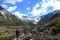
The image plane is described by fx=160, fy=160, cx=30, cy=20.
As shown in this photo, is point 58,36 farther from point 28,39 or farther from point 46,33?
point 28,39

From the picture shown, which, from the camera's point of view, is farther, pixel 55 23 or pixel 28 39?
pixel 28 39

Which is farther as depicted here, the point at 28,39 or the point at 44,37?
the point at 28,39

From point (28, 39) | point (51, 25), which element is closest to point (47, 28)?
point (51, 25)

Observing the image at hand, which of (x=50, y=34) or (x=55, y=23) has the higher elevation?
(x=55, y=23)

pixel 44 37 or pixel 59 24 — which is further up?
pixel 59 24

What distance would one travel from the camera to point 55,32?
87.7 feet

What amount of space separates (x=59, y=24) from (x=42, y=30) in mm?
3602

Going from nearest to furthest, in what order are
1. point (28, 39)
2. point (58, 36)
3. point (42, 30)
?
1. point (58, 36)
2. point (42, 30)
3. point (28, 39)

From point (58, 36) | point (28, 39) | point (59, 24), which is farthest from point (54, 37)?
point (28, 39)

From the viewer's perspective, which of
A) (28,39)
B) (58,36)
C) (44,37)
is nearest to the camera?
(58,36)

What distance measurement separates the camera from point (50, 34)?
26.9 m

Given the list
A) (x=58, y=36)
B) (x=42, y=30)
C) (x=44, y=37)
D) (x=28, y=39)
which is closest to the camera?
(x=58, y=36)

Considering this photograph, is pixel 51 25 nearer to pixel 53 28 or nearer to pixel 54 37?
pixel 53 28

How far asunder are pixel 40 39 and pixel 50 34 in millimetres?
2207
